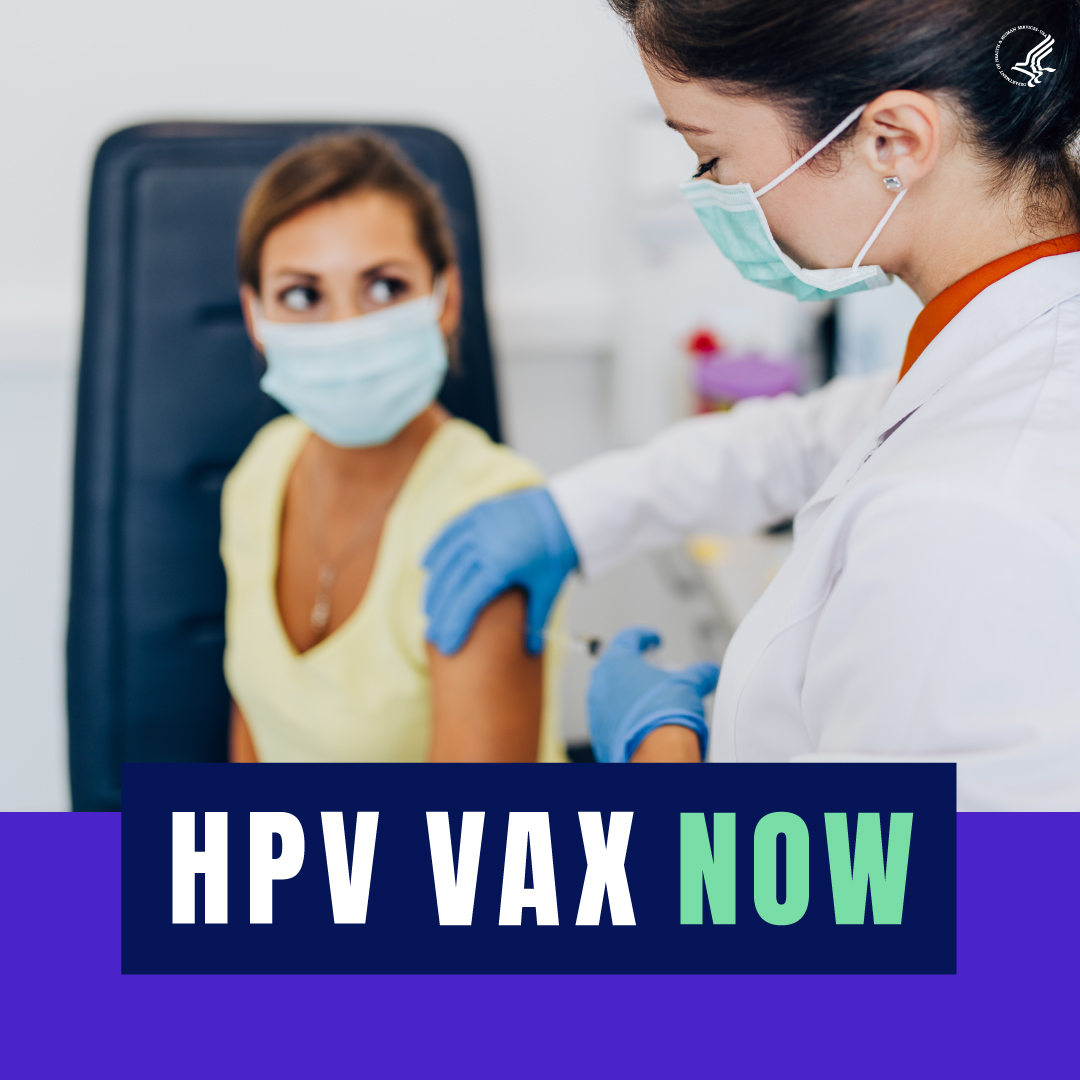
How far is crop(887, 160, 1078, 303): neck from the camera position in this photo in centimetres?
65

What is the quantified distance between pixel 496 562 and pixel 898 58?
0.67 metres

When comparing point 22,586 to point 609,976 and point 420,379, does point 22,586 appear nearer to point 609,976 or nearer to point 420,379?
point 420,379

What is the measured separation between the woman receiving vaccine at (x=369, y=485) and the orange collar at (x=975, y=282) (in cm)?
61

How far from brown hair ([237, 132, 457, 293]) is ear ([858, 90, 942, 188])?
70 cm

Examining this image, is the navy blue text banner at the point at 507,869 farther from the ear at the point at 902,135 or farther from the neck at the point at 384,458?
the neck at the point at 384,458

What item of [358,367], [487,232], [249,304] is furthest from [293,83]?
[358,367]

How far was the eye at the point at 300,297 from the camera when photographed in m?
1.17

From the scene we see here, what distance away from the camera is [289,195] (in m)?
1.18

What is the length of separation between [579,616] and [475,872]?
1.55 m

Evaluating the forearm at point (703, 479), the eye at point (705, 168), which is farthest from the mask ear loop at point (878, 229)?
the forearm at point (703, 479)

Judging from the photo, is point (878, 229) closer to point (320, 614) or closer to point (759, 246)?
point (759, 246)

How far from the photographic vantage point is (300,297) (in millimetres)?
1177

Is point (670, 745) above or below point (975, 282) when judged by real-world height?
below

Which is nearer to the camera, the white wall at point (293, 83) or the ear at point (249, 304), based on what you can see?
the ear at point (249, 304)
